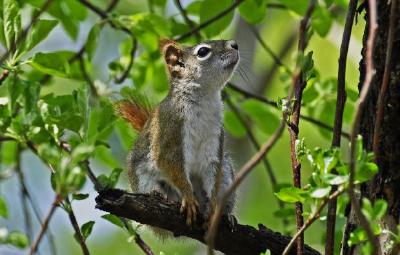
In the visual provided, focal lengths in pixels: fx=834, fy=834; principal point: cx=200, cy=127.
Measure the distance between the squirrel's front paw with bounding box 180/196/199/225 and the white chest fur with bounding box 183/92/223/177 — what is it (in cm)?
30

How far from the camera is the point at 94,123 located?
234 cm

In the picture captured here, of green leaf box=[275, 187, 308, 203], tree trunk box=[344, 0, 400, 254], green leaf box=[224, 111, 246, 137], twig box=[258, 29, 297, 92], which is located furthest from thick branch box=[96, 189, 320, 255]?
twig box=[258, 29, 297, 92]

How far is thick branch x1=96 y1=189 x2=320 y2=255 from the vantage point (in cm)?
229

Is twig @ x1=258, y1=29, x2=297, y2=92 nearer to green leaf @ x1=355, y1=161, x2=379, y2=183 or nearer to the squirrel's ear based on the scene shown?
the squirrel's ear

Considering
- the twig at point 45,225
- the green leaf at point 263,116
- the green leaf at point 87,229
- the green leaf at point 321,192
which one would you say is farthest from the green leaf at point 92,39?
the green leaf at point 321,192

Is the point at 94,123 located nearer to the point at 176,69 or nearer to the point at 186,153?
the point at 186,153

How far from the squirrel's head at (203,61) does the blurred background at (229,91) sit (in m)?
0.10

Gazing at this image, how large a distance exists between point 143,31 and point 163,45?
10 centimetres

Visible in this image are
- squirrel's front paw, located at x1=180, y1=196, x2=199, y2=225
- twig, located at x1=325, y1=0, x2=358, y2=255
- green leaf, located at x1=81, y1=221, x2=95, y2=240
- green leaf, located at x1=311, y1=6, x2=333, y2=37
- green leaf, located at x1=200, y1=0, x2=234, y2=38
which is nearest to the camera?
twig, located at x1=325, y1=0, x2=358, y2=255

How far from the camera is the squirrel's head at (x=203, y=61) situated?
3.38m

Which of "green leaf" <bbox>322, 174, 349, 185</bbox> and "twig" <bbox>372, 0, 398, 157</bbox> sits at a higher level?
"twig" <bbox>372, 0, 398, 157</bbox>

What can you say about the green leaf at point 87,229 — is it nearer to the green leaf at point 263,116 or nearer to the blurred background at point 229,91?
the blurred background at point 229,91

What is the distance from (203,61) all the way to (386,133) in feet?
4.23

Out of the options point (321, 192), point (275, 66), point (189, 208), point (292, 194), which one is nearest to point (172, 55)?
point (189, 208)
